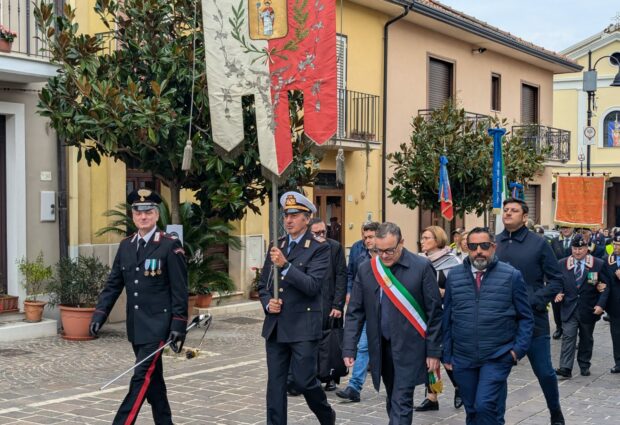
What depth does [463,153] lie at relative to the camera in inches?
701

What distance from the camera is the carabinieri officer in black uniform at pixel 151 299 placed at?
21.6 feet

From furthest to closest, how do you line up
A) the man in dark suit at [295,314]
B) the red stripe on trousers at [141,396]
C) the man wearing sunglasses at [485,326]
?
the man in dark suit at [295,314] < the red stripe on trousers at [141,396] < the man wearing sunglasses at [485,326]

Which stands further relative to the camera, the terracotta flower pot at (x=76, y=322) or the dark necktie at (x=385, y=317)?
the terracotta flower pot at (x=76, y=322)

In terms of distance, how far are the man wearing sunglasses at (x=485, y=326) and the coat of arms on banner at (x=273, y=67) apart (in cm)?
208

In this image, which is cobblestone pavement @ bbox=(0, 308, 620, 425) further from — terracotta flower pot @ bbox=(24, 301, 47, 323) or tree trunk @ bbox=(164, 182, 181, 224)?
tree trunk @ bbox=(164, 182, 181, 224)

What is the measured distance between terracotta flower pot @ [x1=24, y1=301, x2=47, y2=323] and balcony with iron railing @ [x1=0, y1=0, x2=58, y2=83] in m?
3.25

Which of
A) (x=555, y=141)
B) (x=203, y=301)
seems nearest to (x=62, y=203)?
(x=203, y=301)

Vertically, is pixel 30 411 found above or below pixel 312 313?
below

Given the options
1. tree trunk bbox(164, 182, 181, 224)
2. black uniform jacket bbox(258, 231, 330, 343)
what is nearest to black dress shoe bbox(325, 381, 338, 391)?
black uniform jacket bbox(258, 231, 330, 343)

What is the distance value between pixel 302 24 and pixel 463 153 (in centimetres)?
1054

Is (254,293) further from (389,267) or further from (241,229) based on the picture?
(389,267)

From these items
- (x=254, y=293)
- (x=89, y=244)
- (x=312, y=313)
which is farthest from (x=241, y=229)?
(x=312, y=313)

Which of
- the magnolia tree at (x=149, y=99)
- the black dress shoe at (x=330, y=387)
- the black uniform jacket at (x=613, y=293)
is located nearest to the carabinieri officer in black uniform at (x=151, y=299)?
the black dress shoe at (x=330, y=387)

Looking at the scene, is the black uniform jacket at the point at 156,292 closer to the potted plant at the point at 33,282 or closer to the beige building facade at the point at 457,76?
the potted plant at the point at 33,282
